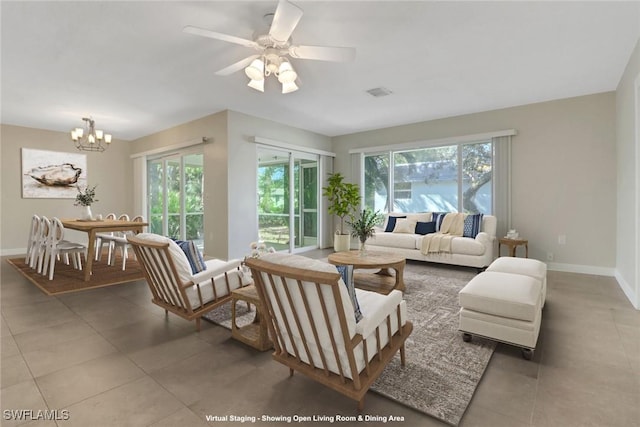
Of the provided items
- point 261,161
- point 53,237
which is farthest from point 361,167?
point 53,237

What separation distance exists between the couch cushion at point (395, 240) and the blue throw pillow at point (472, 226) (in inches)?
32.0

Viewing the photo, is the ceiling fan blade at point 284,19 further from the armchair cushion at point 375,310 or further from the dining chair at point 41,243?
the dining chair at point 41,243

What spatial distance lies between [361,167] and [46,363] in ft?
19.5

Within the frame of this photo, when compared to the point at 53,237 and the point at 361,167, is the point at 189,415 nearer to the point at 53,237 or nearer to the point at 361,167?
the point at 53,237

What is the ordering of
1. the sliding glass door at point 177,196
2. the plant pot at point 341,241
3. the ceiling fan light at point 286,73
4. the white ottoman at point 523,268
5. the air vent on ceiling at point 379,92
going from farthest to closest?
the sliding glass door at point 177,196 → the plant pot at point 341,241 → the air vent on ceiling at point 379,92 → the white ottoman at point 523,268 → the ceiling fan light at point 286,73

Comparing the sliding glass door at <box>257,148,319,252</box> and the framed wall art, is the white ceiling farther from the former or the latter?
the framed wall art

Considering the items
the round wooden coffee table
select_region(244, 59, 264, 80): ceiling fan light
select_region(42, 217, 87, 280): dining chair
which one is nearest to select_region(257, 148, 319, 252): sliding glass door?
the round wooden coffee table

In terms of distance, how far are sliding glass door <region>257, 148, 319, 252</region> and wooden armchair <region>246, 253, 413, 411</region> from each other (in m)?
4.26

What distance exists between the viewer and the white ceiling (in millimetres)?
2459

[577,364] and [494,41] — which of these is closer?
[577,364]

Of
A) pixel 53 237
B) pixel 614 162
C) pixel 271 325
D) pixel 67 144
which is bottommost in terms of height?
pixel 271 325

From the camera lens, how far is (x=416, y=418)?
1.53 m

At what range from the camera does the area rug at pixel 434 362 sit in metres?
1.64

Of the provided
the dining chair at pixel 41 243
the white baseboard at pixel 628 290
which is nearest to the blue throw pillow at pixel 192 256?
the dining chair at pixel 41 243
